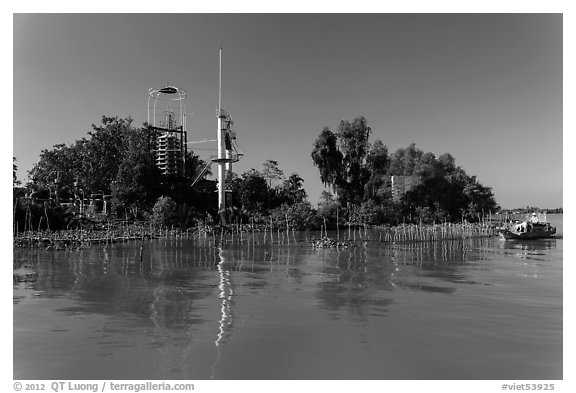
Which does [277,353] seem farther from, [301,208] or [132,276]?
[301,208]

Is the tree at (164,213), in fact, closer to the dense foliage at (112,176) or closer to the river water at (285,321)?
the dense foliage at (112,176)

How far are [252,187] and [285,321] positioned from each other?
144ft

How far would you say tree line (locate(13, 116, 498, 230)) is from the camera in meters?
43.4

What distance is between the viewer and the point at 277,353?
8.30 metres

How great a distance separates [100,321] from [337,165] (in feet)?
159

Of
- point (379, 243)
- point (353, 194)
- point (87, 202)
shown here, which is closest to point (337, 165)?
point (353, 194)

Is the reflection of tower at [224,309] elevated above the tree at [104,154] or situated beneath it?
situated beneath

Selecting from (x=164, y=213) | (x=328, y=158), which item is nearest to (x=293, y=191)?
(x=328, y=158)

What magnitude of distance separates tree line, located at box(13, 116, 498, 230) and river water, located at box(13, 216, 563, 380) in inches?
936

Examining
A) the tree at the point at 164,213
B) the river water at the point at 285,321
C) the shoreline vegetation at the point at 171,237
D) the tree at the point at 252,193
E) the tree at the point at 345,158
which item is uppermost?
the tree at the point at 345,158

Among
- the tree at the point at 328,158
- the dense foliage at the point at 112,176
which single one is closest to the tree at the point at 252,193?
the dense foliage at the point at 112,176

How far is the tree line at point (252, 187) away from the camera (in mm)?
43406

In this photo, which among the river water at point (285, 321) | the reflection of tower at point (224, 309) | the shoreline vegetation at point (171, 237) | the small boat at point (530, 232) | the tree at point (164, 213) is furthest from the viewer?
the tree at point (164, 213)

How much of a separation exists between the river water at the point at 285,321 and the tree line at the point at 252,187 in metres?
23.8
